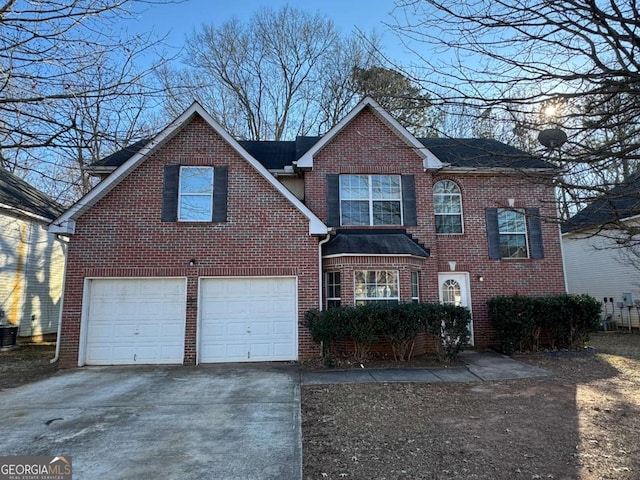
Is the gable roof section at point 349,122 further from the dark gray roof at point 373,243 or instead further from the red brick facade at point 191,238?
the dark gray roof at point 373,243

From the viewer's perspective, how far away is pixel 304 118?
73.6 feet

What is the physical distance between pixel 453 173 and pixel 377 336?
6113 millimetres

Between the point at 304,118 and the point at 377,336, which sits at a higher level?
the point at 304,118

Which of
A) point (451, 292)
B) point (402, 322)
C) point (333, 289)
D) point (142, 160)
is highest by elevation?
point (142, 160)

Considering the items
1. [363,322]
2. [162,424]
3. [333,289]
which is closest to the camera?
[162,424]

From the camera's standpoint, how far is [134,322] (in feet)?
31.9

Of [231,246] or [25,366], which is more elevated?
[231,246]

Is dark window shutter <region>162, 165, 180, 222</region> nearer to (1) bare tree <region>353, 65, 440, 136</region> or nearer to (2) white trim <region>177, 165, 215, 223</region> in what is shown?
(2) white trim <region>177, 165, 215, 223</region>

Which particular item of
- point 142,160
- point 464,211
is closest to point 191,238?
point 142,160

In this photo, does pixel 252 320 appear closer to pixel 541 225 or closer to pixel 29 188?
pixel 541 225

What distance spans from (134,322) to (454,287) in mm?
9355

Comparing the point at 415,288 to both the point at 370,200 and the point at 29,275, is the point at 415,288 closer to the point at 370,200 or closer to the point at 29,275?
the point at 370,200

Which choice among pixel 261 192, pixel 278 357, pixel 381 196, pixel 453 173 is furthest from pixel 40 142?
pixel 453 173

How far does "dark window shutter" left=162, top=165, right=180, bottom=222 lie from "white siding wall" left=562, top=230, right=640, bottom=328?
15.0m
